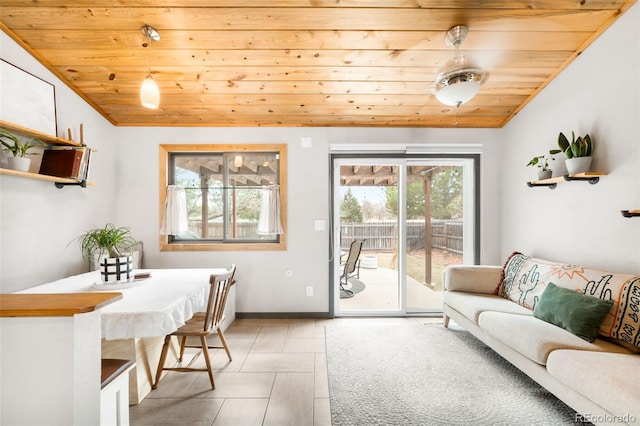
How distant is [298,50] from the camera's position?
2.62 meters

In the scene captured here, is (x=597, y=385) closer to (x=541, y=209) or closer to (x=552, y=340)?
(x=552, y=340)

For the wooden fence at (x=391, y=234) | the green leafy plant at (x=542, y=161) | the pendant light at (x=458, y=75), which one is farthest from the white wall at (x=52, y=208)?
the green leafy plant at (x=542, y=161)

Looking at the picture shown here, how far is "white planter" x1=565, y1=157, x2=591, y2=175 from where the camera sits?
8.08ft

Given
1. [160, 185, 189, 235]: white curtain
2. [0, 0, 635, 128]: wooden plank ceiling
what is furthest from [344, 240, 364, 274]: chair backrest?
[160, 185, 189, 235]: white curtain

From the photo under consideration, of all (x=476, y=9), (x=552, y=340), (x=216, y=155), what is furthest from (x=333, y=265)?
(x=476, y=9)

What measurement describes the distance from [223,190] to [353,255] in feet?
5.89

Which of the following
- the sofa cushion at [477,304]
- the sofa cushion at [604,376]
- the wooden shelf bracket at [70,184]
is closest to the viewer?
the sofa cushion at [604,376]

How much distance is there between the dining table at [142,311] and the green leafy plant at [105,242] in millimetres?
277

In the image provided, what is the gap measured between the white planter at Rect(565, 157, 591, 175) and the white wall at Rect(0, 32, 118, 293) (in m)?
4.45

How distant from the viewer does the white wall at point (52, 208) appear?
2428 mm

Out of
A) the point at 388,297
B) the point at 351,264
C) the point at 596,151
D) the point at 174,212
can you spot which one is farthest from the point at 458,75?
the point at 174,212

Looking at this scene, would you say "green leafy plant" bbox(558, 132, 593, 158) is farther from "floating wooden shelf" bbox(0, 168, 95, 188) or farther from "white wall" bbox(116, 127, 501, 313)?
"floating wooden shelf" bbox(0, 168, 95, 188)

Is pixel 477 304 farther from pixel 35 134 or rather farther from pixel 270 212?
pixel 35 134

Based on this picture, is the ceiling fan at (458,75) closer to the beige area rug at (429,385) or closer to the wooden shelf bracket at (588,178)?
the wooden shelf bracket at (588,178)
